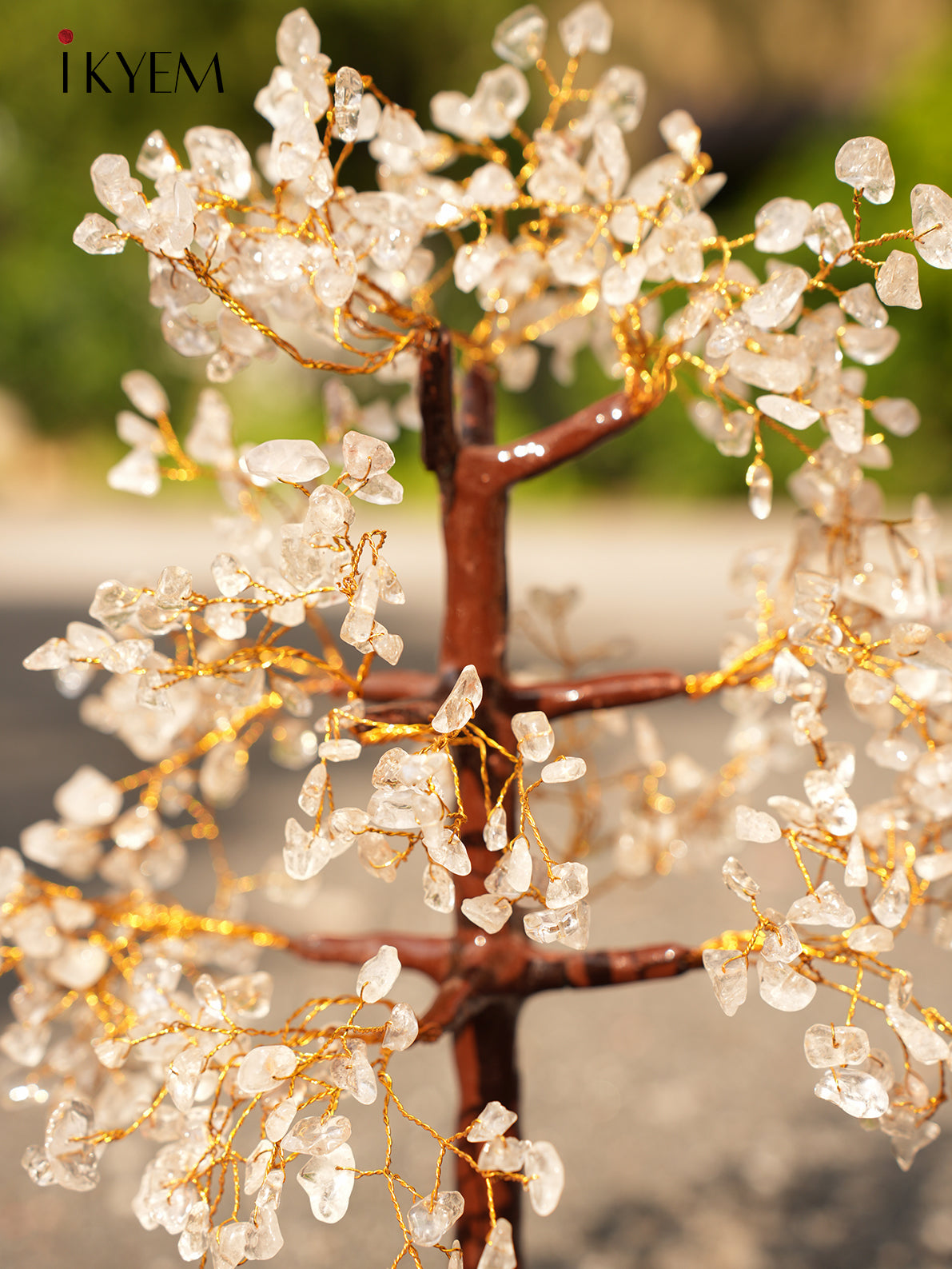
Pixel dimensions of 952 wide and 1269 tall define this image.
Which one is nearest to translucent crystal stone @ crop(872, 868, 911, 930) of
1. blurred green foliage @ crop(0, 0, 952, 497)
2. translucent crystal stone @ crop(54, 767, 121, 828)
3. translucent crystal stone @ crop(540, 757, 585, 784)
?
translucent crystal stone @ crop(540, 757, 585, 784)

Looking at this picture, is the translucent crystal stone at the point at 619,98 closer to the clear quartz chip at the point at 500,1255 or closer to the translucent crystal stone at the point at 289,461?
the translucent crystal stone at the point at 289,461

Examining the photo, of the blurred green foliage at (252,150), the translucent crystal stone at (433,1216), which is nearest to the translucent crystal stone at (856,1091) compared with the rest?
the translucent crystal stone at (433,1216)

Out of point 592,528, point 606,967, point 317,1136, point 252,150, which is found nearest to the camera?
point 317,1136

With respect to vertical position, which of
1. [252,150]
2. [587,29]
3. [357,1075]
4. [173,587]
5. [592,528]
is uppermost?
[252,150]

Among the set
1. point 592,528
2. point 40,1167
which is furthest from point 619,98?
point 592,528

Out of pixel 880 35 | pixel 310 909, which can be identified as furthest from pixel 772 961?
pixel 880 35

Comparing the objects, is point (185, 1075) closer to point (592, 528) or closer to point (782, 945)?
point (782, 945)
